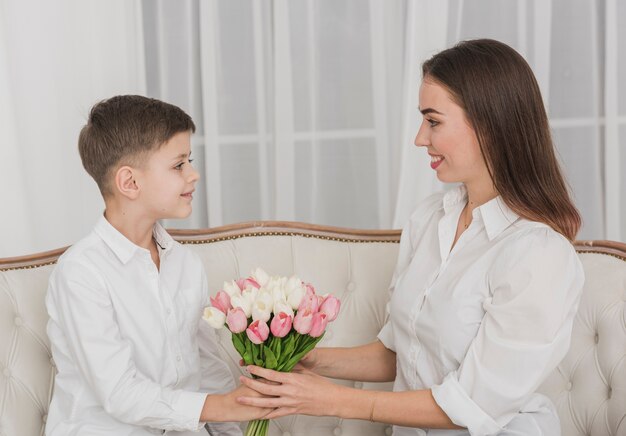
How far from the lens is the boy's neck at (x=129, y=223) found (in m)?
2.01

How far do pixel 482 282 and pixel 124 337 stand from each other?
887 millimetres

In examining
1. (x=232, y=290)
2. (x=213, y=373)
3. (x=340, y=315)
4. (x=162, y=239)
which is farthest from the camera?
(x=340, y=315)

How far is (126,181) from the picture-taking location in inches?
77.5

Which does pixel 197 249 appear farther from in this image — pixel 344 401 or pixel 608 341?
pixel 608 341

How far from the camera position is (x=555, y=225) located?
73.5 inches

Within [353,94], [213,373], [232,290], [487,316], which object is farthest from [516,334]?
[353,94]

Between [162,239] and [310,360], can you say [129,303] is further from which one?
[310,360]

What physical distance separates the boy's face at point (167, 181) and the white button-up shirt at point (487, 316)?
0.62m

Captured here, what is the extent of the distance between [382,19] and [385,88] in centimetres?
25

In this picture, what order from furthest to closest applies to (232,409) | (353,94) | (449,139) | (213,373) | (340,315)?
(353,94), (340,315), (213,373), (449,139), (232,409)

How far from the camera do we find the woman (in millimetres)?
1754

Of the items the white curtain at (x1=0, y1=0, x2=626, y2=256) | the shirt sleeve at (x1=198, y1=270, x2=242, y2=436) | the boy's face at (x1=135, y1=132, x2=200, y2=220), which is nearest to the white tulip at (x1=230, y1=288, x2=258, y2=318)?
the boy's face at (x1=135, y1=132, x2=200, y2=220)

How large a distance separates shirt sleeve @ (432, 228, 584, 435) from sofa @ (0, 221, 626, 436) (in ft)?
1.45

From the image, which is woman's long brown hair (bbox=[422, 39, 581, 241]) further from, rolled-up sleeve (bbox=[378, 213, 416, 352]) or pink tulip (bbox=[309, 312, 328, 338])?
pink tulip (bbox=[309, 312, 328, 338])
